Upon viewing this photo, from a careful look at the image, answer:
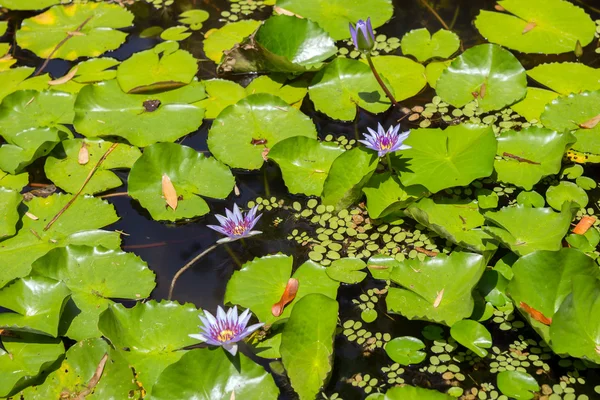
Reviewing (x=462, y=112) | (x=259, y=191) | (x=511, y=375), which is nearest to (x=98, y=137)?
(x=259, y=191)

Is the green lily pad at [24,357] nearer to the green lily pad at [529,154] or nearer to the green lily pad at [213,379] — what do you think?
the green lily pad at [213,379]

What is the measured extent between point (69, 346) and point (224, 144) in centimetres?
115

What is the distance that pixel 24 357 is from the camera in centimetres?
236

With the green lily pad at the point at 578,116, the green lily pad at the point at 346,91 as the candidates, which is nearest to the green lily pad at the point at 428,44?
the green lily pad at the point at 346,91

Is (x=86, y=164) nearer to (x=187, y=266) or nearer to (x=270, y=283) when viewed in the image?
(x=187, y=266)

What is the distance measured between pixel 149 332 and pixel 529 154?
1.77 m

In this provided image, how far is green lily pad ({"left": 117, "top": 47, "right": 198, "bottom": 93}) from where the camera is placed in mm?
3430

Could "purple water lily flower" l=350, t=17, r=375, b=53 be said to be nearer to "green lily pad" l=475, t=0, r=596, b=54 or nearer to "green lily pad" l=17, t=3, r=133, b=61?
"green lily pad" l=475, t=0, r=596, b=54

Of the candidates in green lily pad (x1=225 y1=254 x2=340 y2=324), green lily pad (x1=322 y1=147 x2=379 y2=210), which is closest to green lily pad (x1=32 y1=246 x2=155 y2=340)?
green lily pad (x1=225 y1=254 x2=340 y2=324)

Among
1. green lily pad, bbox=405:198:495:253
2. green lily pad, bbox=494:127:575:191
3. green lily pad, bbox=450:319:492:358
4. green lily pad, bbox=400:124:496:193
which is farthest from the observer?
green lily pad, bbox=494:127:575:191

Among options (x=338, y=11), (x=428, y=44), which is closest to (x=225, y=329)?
(x=428, y=44)

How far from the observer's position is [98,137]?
3.21 meters

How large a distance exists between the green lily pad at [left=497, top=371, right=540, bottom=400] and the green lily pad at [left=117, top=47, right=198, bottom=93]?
2248 mm

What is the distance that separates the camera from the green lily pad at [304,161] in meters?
2.84
